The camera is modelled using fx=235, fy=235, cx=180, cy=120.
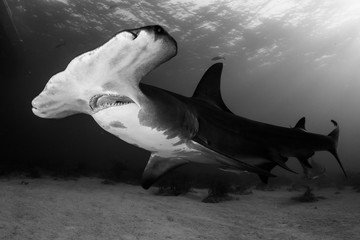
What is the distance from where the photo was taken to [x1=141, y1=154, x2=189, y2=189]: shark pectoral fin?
13.7ft

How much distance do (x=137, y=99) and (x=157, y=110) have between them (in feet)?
1.10

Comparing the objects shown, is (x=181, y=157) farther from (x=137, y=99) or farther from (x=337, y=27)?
(x=337, y=27)

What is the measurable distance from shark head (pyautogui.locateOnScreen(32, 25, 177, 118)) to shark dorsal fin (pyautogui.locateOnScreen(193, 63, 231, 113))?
232cm

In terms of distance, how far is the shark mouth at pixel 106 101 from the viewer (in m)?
2.55

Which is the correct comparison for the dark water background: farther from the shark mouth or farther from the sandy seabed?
the shark mouth

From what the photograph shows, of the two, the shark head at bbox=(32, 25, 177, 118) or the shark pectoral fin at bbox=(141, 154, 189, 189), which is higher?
the shark head at bbox=(32, 25, 177, 118)

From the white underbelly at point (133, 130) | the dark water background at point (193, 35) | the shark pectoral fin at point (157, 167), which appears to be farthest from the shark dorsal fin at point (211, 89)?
the dark water background at point (193, 35)

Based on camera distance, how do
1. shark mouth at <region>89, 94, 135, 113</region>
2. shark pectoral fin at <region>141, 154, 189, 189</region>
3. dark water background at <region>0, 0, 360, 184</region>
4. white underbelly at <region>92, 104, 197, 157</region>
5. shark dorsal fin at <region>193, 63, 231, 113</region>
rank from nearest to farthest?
shark mouth at <region>89, 94, 135, 113</region>, white underbelly at <region>92, 104, 197, 157</region>, shark pectoral fin at <region>141, 154, 189, 189</region>, shark dorsal fin at <region>193, 63, 231, 113</region>, dark water background at <region>0, 0, 360, 184</region>

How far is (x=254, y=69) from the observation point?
40.3m

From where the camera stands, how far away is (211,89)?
4.76 m

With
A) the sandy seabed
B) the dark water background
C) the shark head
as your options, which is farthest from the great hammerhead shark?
the dark water background

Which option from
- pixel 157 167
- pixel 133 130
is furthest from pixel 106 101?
pixel 157 167

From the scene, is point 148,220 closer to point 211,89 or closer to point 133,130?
point 133,130

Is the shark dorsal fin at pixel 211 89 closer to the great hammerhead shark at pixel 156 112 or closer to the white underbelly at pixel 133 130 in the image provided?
the great hammerhead shark at pixel 156 112
